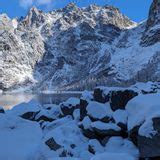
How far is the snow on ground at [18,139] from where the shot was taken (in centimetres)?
738

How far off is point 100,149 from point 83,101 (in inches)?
331

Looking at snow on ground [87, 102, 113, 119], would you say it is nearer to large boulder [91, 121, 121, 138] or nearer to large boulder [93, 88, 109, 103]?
large boulder [91, 121, 121, 138]

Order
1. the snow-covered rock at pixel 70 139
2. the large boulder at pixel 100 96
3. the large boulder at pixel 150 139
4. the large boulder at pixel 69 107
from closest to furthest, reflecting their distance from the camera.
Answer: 1. the large boulder at pixel 150 139
2. the snow-covered rock at pixel 70 139
3. the large boulder at pixel 100 96
4. the large boulder at pixel 69 107

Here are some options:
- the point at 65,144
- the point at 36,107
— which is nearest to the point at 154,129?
the point at 65,144

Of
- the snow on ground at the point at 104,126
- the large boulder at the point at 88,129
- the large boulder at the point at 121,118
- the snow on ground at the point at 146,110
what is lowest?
the large boulder at the point at 88,129

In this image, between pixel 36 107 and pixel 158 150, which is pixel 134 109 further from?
pixel 36 107

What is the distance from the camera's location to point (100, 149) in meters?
24.4

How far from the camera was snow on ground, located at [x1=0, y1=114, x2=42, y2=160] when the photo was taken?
24.2ft

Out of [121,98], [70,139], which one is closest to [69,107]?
[121,98]

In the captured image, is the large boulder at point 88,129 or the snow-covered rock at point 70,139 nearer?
the snow-covered rock at point 70,139

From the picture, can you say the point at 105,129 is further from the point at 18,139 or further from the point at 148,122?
the point at 18,139

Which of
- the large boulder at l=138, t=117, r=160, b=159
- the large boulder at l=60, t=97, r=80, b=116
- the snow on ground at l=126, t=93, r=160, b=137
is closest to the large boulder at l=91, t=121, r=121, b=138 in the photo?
the snow on ground at l=126, t=93, r=160, b=137

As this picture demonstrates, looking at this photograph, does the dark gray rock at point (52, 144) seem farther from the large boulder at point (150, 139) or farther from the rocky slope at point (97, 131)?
the large boulder at point (150, 139)

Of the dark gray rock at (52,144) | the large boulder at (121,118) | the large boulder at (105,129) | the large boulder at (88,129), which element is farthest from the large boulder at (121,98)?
the dark gray rock at (52,144)
